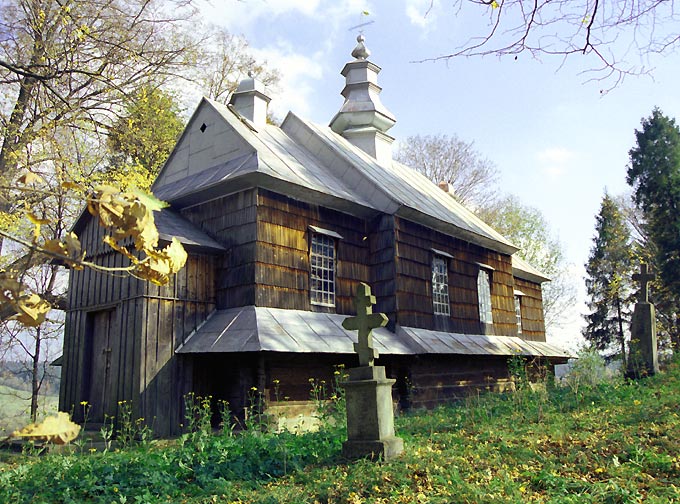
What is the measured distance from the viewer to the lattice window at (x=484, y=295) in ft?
59.6

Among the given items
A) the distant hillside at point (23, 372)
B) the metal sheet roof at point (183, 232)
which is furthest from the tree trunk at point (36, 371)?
the metal sheet roof at point (183, 232)

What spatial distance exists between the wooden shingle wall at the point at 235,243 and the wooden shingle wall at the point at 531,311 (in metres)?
14.2

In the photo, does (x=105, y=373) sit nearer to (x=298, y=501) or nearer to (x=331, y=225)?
(x=331, y=225)

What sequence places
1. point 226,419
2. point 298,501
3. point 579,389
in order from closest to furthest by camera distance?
point 298,501 < point 226,419 < point 579,389

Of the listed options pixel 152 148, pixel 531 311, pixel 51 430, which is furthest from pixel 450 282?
pixel 51 430

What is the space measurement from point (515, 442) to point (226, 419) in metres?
4.40

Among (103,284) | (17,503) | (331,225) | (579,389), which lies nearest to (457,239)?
(331,225)

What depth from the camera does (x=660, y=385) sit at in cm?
1068

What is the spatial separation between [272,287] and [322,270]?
1795 millimetres

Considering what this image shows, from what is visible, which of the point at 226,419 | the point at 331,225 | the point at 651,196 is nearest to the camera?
the point at 226,419

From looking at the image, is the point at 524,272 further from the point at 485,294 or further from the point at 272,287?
the point at 272,287

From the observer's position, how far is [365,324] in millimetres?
7992

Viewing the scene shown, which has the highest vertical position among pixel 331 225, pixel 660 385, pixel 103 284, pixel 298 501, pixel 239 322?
pixel 331 225

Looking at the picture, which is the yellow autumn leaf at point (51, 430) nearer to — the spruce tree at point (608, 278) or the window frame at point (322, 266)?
the window frame at point (322, 266)
